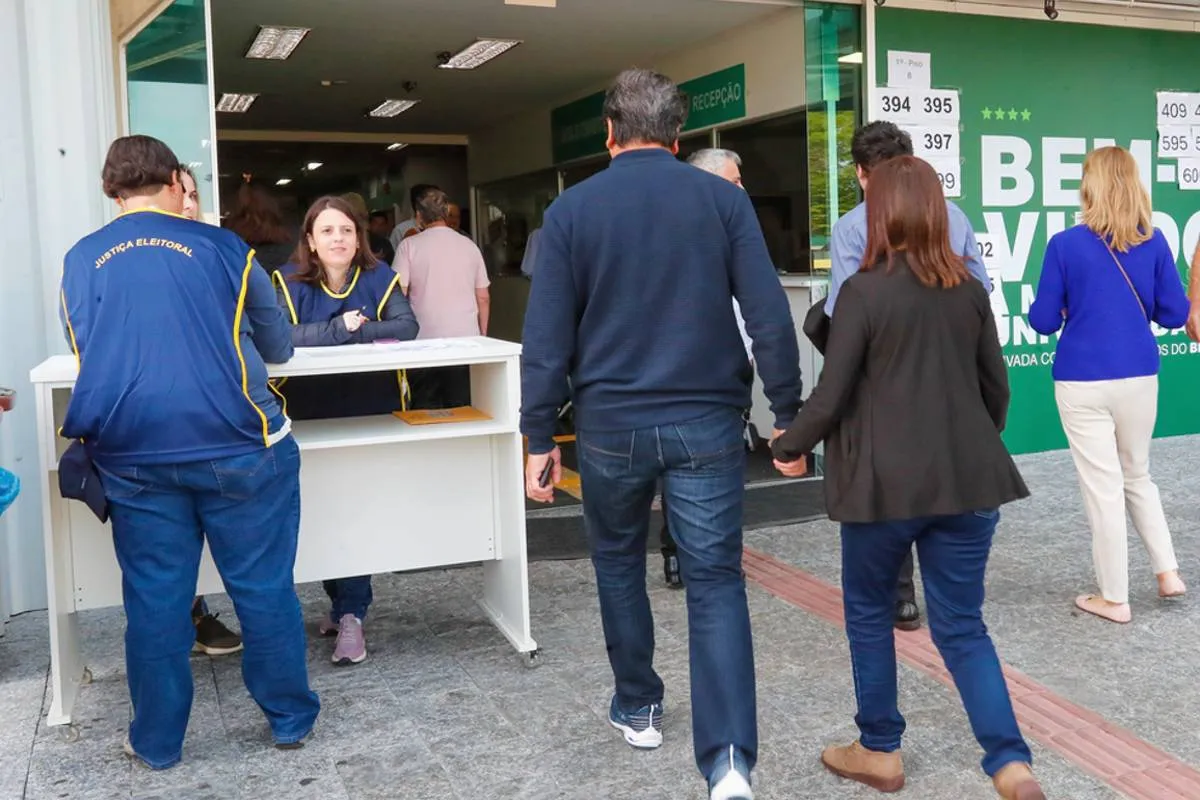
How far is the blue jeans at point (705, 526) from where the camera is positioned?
3021mm

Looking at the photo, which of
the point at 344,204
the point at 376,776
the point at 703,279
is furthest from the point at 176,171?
A: the point at 376,776

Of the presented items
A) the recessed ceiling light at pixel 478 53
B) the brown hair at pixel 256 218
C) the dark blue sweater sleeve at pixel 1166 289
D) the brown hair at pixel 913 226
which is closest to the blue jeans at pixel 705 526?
the brown hair at pixel 913 226

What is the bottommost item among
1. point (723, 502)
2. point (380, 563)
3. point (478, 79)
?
point (380, 563)

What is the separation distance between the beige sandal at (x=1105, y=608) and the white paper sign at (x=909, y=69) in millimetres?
3937

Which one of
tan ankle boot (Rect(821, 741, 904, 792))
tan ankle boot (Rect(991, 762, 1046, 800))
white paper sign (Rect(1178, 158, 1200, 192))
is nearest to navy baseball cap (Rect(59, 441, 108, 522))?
tan ankle boot (Rect(821, 741, 904, 792))

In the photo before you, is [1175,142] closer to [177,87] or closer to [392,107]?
[177,87]

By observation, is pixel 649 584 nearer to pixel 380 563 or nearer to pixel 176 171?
pixel 380 563

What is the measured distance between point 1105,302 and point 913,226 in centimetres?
188

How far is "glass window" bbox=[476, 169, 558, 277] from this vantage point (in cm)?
1362

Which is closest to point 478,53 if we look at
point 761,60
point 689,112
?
point 689,112

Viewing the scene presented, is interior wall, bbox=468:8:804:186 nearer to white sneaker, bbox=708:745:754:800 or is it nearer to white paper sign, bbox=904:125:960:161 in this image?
white paper sign, bbox=904:125:960:161

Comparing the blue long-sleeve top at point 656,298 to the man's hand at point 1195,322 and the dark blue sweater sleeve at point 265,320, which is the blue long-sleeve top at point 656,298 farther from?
the man's hand at point 1195,322

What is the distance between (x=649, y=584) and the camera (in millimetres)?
5184

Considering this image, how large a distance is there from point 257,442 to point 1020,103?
618cm
